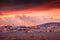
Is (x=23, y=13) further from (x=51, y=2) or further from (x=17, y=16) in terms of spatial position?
(x=51, y=2)

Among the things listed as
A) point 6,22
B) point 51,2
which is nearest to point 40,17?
point 51,2

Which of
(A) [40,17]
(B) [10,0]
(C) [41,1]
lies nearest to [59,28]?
(A) [40,17]

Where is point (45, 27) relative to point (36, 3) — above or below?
below

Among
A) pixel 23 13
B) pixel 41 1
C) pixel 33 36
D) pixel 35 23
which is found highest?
pixel 41 1

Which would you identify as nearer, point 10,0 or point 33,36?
point 33,36

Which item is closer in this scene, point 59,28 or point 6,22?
point 59,28

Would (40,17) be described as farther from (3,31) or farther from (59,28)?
(3,31)
